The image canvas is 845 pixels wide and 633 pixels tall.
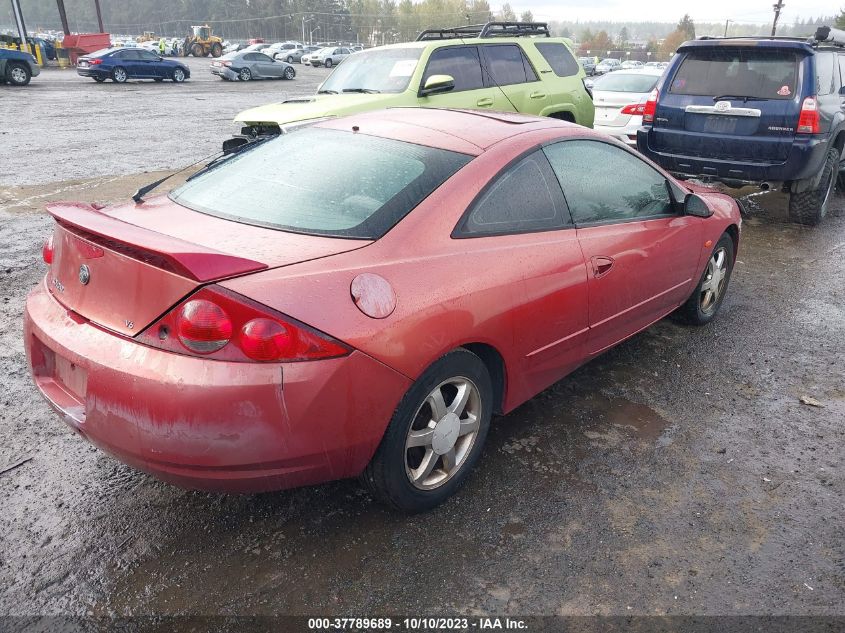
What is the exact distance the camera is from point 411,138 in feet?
10.0

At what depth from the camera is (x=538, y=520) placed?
2.65m

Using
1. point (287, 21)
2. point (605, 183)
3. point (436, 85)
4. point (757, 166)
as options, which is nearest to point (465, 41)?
point (436, 85)

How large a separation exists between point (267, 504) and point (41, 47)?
42.3m

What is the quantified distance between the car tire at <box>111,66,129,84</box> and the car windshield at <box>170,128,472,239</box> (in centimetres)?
2884

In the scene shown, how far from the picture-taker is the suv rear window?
6.57m

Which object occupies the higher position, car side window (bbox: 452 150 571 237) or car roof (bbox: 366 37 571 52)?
car roof (bbox: 366 37 571 52)

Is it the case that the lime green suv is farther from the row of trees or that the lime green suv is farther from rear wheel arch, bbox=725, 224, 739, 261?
the row of trees

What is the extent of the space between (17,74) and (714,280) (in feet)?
86.8

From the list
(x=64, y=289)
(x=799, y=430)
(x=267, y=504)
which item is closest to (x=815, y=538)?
(x=799, y=430)

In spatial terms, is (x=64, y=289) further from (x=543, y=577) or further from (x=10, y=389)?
(x=543, y=577)

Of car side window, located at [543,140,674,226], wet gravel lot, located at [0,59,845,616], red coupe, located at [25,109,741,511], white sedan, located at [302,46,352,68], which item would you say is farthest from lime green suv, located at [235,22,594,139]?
white sedan, located at [302,46,352,68]

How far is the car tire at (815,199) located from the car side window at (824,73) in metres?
0.68

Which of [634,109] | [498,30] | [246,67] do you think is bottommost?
[246,67]

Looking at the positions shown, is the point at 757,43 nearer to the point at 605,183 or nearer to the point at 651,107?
the point at 651,107
